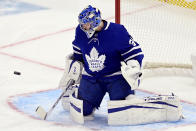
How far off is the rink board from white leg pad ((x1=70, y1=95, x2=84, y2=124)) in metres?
0.04

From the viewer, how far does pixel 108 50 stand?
4.33m

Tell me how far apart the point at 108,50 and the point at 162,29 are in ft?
5.36

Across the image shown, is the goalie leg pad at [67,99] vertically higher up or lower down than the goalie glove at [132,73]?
lower down

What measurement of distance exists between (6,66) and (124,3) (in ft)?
4.34

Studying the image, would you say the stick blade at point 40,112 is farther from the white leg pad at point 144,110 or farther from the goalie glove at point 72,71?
the white leg pad at point 144,110

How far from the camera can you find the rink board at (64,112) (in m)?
4.31

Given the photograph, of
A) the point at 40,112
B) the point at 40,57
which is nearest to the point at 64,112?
the point at 40,112

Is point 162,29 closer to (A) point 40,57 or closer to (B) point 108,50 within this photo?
(A) point 40,57

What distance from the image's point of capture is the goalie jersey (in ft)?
14.2

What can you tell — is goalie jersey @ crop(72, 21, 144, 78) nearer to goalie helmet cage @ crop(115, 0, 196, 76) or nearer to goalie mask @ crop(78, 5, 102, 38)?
goalie mask @ crop(78, 5, 102, 38)

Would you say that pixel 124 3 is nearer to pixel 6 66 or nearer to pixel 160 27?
pixel 160 27

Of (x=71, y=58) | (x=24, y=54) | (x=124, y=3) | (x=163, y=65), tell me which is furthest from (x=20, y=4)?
(x=71, y=58)

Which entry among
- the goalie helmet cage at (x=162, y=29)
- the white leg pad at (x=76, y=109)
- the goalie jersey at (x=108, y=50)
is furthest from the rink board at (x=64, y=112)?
the goalie helmet cage at (x=162, y=29)

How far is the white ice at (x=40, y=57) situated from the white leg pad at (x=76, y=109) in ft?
0.29
